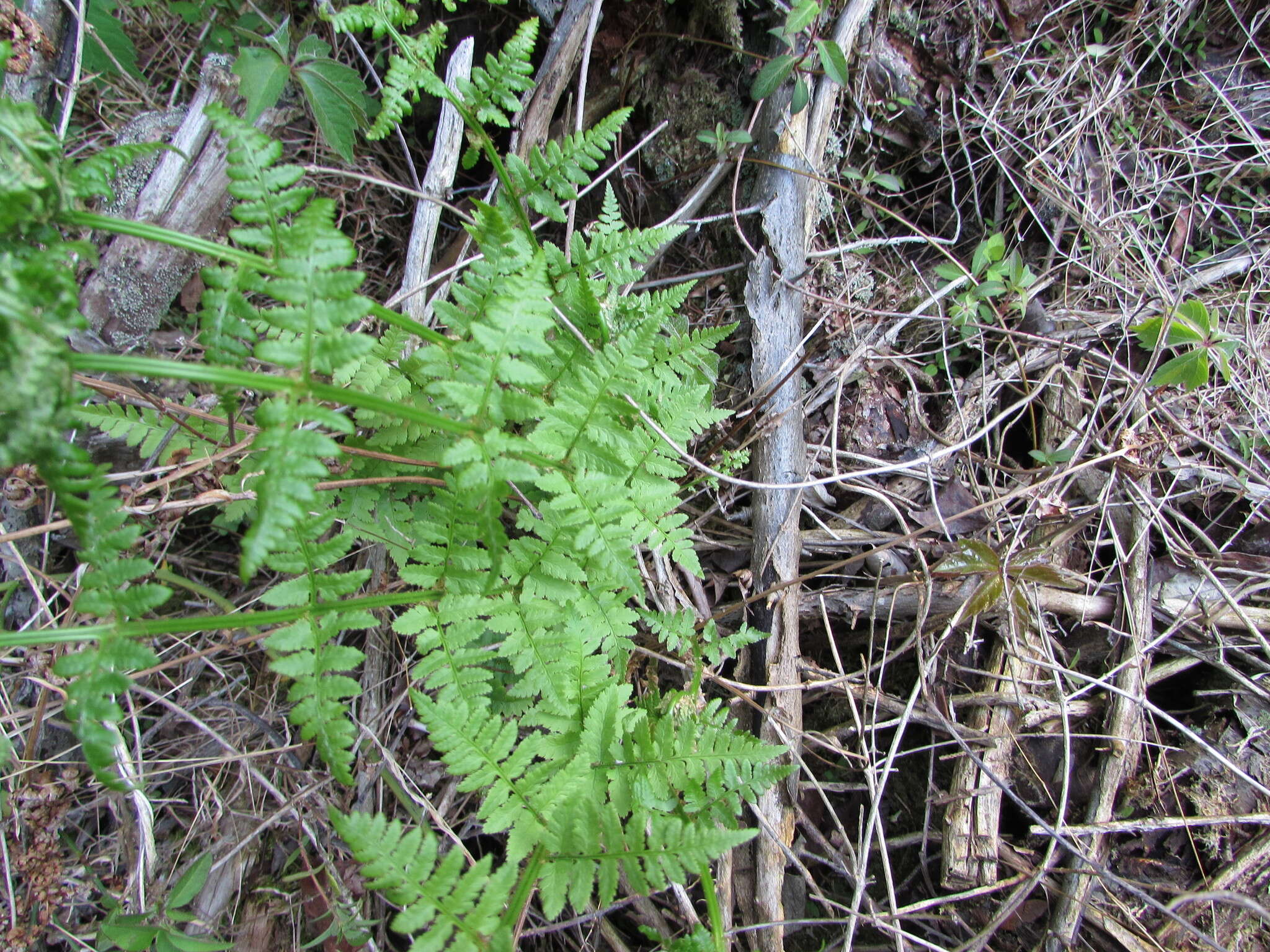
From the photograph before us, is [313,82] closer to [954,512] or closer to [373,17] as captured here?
[373,17]

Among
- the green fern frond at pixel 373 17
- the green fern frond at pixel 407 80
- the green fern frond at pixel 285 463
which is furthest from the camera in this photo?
the green fern frond at pixel 407 80

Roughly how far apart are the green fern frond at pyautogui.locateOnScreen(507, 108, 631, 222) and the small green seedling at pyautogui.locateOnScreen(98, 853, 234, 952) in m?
2.67

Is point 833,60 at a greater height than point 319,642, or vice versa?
point 833,60

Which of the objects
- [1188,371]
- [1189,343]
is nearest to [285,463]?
[1188,371]

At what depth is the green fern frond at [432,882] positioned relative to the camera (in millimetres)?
1822

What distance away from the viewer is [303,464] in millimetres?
1596

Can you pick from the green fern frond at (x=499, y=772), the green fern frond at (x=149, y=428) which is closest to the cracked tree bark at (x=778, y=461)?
the green fern frond at (x=499, y=772)

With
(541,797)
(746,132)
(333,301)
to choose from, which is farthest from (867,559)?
(333,301)

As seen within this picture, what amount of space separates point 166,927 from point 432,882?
1.44 meters

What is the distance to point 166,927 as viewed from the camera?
2531mm

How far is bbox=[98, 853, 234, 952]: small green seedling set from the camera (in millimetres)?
2441

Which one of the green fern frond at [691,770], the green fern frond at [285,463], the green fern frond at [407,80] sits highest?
the green fern frond at [407,80]

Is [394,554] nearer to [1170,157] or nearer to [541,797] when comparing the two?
[541,797]

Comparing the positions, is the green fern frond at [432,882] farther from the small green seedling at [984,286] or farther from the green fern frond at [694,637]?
the small green seedling at [984,286]
